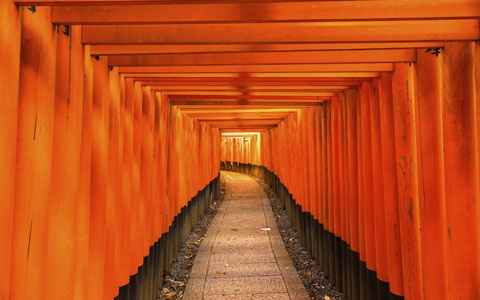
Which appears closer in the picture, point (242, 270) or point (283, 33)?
point (283, 33)

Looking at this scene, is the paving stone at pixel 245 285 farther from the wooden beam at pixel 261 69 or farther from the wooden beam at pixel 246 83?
the wooden beam at pixel 261 69

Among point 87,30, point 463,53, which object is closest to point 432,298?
point 463,53

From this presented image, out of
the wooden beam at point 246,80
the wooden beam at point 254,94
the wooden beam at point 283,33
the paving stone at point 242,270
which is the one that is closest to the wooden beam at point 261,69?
the wooden beam at point 246,80

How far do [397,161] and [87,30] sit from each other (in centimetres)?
283

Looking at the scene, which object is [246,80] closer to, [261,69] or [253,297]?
[261,69]

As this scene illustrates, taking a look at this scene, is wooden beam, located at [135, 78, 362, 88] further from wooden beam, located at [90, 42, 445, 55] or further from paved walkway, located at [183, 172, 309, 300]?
paved walkway, located at [183, 172, 309, 300]

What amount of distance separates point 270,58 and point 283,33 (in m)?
0.61

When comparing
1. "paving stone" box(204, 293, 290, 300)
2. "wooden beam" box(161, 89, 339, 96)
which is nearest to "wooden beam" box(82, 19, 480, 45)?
"wooden beam" box(161, 89, 339, 96)

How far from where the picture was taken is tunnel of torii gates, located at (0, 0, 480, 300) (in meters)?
1.75

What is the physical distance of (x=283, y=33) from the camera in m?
2.30

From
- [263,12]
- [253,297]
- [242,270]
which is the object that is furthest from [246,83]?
[242,270]

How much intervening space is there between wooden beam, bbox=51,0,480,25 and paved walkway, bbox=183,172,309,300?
4.34 metres

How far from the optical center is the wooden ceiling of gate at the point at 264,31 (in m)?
1.89

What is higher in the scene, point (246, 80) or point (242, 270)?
point (246, 80)
